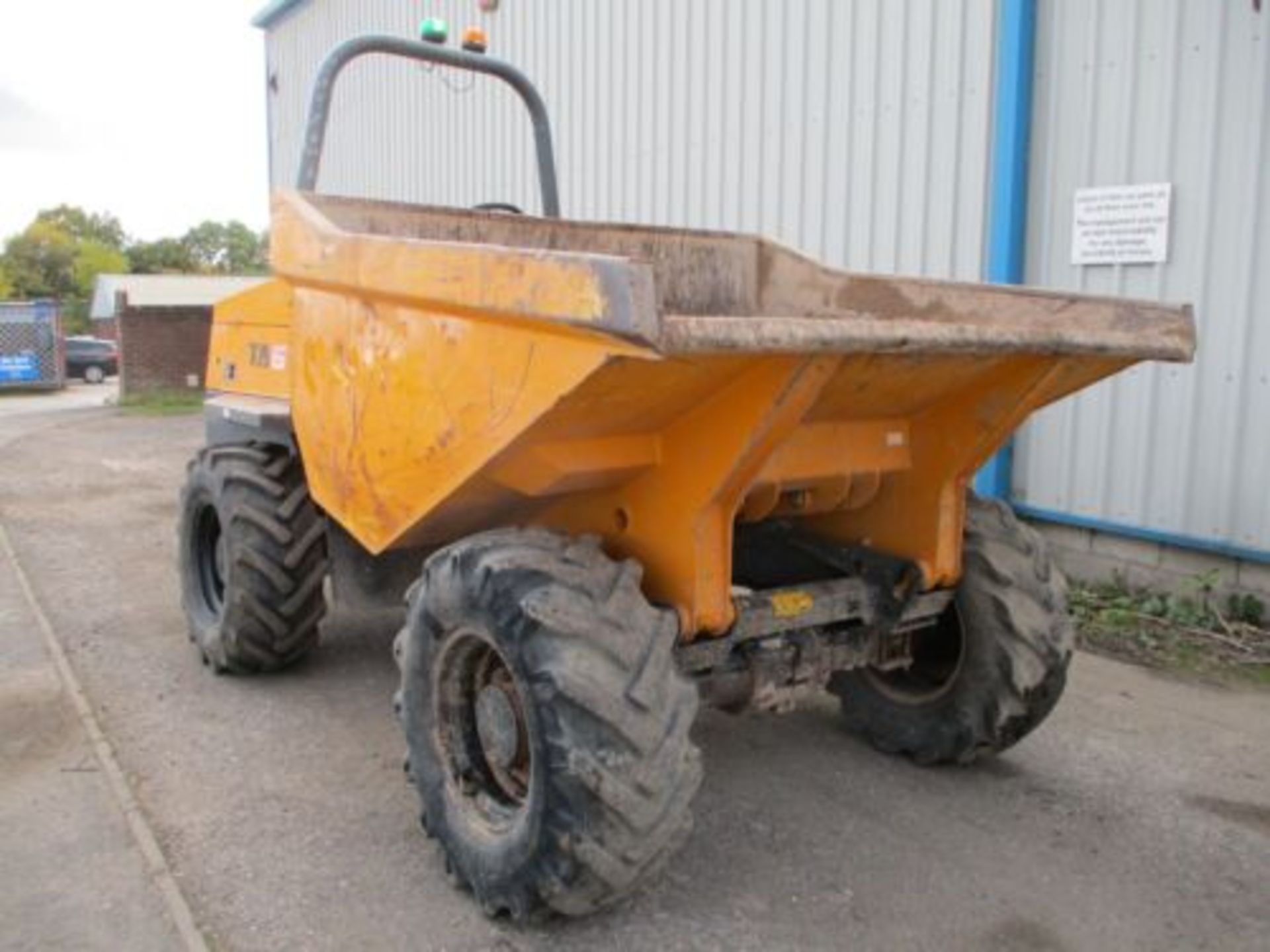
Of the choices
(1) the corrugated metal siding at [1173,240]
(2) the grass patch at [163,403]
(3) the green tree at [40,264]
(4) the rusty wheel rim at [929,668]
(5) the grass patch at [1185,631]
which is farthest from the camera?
(3) the green tree at [40,264]

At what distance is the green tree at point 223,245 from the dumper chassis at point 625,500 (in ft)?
307

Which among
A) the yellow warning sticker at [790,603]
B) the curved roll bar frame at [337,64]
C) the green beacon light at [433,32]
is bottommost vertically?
the yellow warning sticker at [790,603]

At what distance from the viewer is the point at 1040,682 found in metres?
3.79

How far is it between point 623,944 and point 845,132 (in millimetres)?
5670

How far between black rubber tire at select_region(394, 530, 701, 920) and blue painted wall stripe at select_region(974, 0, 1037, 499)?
407 centimetres

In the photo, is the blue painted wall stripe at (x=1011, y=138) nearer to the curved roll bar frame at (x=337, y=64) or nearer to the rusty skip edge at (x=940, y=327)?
the rusty skip edge at (x=940, y=327)

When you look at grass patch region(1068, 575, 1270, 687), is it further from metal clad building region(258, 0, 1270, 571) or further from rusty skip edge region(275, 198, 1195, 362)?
rusty skip edge region(275, 198, 1195, 362)

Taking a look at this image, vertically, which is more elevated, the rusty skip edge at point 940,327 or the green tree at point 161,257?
the green tree at point 161,257

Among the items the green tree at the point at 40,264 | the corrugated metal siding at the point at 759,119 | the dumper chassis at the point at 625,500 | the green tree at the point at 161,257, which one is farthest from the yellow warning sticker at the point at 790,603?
the green tree at the point at 161,257

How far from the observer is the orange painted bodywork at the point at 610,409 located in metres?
2.61

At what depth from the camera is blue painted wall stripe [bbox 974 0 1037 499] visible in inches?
251

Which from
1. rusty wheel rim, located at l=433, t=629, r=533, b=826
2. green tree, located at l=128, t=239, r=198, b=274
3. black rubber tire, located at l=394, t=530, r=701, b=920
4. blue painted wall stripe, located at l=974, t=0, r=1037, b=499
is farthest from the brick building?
green tree, located at l=128, t=239, r=198, b=274

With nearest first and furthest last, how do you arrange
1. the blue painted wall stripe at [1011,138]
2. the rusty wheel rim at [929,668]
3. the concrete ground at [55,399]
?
1. the rusty wheel rim at [929,668]
2. the blue painted wall stripe at [1011,138]
3. the concrete ground at [55,399]

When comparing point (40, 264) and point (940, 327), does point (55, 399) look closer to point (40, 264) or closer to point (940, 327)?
point (940, 327)
